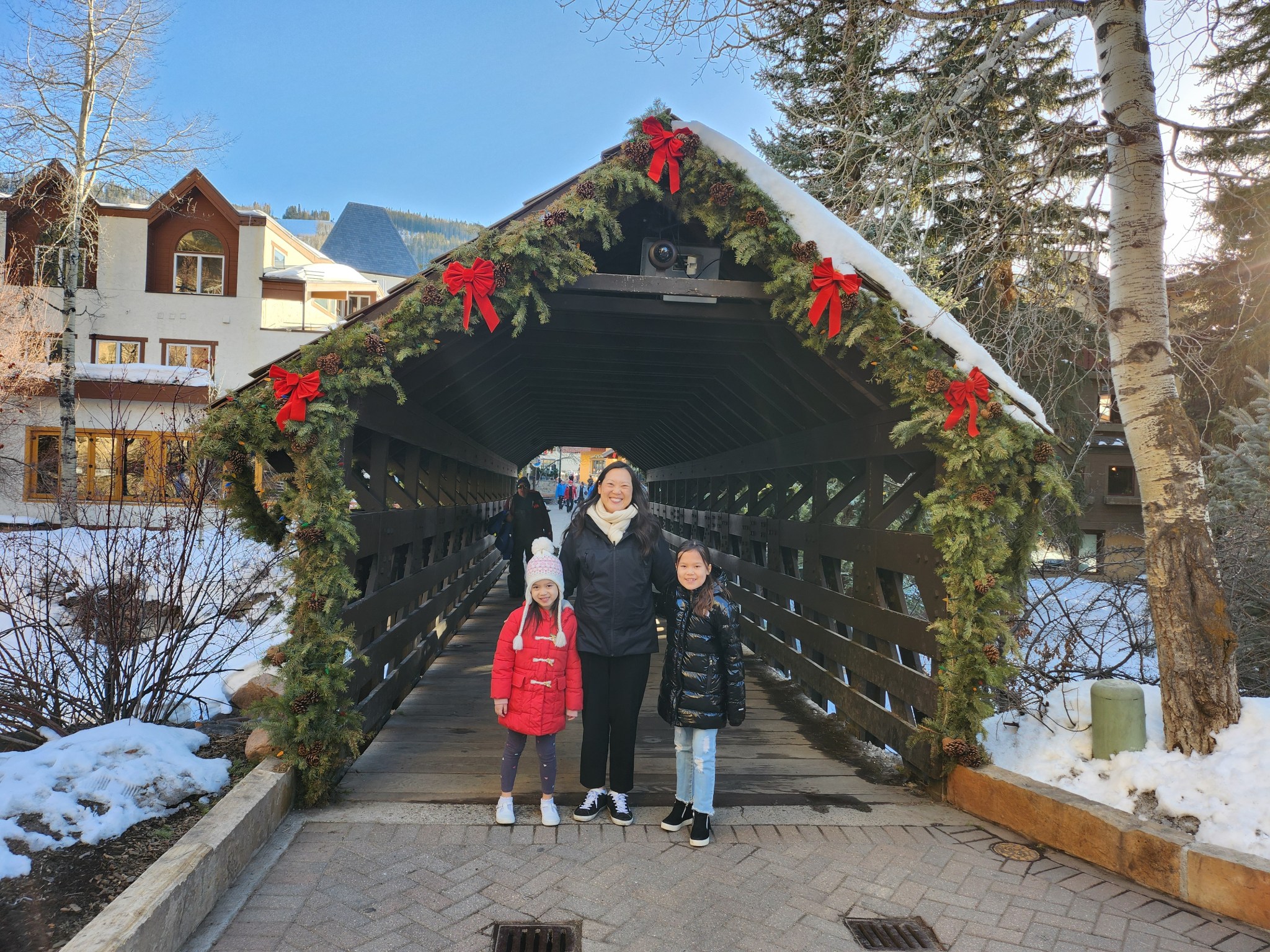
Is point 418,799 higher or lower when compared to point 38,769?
lower

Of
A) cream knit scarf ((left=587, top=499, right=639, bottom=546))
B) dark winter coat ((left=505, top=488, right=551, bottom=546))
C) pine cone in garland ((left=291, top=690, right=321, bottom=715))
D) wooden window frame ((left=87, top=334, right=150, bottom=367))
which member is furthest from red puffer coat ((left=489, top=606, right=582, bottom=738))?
wooden window frame ((left=87, top=334, right=150, bottom=367))

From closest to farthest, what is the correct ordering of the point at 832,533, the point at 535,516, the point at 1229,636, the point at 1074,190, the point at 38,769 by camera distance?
the point at 38,769 → the point at 1229,636 → the point at 1074,190 → the point at 832,533 → the point at 535,516

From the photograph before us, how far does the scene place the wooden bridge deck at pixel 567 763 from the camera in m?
4.86

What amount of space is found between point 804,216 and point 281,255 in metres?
27.8

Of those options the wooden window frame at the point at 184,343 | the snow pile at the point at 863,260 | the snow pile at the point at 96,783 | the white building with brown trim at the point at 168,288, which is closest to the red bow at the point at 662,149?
the snow pile at the point at 863,260

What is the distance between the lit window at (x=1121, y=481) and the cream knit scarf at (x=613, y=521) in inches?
919

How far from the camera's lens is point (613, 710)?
4.44m

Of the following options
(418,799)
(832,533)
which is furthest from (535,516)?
(418,799)

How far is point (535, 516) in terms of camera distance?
37.7ft

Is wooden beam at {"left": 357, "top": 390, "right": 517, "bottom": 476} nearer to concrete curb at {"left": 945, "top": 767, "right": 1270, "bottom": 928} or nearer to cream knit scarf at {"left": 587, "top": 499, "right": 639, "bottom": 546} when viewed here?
cream knit scarf at {"left": 587, "top": 499, "right": 639, "bottom": 546}

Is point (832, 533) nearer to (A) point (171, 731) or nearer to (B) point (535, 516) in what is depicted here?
(A) point (171, 731)

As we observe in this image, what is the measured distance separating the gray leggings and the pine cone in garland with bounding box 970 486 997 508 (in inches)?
105

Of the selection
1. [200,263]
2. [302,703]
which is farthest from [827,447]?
[200,263]

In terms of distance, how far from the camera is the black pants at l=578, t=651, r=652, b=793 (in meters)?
4.41
